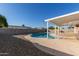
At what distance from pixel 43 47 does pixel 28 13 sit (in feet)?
3.56

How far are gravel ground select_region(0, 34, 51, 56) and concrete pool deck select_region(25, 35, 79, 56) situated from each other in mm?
180

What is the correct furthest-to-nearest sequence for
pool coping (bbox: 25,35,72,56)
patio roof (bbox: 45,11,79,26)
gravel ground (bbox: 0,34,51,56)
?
patio roof (bbox: 45,11,79,26) < gravel ground (bbox: 0,34,51,56) < pool coping (bbox: 25,35,72,56)

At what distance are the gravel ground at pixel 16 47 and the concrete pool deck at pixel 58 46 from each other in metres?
0.18

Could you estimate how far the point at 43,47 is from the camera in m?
7.28

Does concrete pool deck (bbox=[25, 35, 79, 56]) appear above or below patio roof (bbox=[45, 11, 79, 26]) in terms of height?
below

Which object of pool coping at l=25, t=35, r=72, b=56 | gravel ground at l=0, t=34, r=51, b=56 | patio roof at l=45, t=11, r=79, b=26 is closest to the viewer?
pool coping at l=25, t=35, r=72, b=56

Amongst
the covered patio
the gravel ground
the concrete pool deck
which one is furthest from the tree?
the covered patio

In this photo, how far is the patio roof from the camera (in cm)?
722

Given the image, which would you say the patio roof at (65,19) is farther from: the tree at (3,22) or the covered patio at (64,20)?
the tree at (3,22)

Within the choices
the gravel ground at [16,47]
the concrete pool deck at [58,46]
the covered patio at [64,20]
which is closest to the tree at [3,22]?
the gravel ground at [16,47]

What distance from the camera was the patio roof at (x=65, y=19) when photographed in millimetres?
7221

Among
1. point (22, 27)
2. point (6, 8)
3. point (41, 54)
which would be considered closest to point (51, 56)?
point (41, 54)

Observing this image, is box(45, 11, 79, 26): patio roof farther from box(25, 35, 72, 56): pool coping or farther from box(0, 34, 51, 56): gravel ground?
box(0, 34, 51, 56): gravel ground

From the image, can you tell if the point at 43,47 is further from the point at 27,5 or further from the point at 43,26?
the point at 27,5
